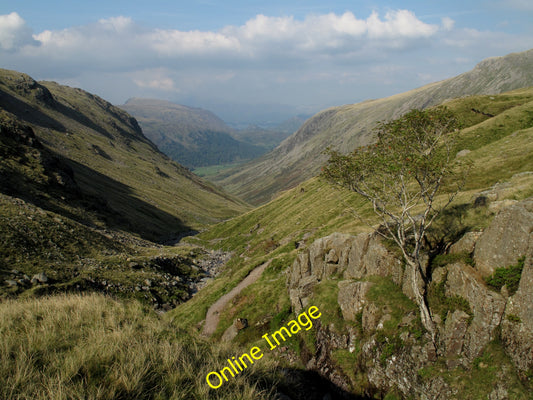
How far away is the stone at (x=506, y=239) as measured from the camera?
43.2 feet

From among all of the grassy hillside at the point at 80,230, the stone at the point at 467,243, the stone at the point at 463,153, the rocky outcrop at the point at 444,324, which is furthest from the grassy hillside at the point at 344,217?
the grassy hillside at the point at 80,230

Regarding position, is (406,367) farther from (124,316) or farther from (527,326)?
(124,316)

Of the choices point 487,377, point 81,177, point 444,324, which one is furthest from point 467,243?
point 81,177

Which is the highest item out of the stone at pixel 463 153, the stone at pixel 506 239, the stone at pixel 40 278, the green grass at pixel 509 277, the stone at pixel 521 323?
the stone at pixel 463 153

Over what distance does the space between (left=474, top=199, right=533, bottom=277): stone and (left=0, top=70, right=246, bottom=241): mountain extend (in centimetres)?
6273

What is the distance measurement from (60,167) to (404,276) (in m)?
80.4

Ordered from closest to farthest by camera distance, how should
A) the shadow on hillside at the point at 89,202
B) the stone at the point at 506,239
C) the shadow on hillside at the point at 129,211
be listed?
the stone at the point at 506,239 → the shadow on hillside at the point at 89,202 → the shadow on hillside at the point at 129,211

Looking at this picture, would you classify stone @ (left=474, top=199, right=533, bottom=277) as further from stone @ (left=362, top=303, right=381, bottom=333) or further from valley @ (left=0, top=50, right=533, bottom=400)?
stone @ (left=362, top=303, right=381, bottom=333)

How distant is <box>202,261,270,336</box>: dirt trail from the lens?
2828 centimetres

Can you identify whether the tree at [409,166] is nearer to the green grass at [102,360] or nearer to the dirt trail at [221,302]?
the green grass at [102,360]

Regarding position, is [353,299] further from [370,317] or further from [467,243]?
[467,243]

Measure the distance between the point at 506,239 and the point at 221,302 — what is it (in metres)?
26.5

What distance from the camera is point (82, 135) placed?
169250 millimetres

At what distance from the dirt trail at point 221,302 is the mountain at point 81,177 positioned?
40272 millimetres
